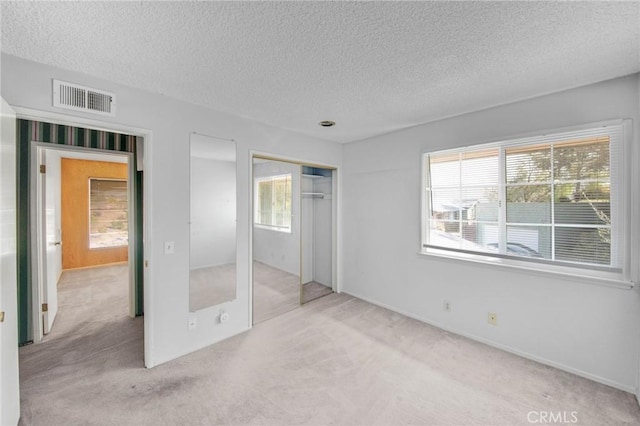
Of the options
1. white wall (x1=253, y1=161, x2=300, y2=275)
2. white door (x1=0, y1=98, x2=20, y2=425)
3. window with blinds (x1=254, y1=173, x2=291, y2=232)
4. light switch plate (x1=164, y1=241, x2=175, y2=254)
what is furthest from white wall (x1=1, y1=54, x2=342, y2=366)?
window with blinds (x1=254, y1=173, x2=291, y2=232)

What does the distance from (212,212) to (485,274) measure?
3.02 meters

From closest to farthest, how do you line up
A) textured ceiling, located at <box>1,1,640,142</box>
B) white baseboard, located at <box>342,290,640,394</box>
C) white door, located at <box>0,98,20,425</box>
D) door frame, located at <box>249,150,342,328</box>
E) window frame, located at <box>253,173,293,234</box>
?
1. textured ceiling, located at <box>1,1,640,142</box>
2. white door, located at <box>0,98,20,425</box>
3. white baseboard, located at <box>342,290,640,394</box>
4. door frame, located at <box>249,150,342,328</box>
5. window frame, located at <box>253,173,293,234</box>

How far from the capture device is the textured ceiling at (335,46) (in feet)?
4.42

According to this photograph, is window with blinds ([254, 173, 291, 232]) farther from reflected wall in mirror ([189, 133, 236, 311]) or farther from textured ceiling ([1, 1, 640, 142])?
textured ceiling ([1, 1, 640, 142])

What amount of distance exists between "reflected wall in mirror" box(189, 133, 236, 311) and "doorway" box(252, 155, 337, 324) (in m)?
0.33

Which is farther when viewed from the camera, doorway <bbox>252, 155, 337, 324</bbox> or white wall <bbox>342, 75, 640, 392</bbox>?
doorway <bbox>252, 155, 337, 324</bbox>

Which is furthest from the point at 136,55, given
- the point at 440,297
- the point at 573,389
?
the point at 573,389

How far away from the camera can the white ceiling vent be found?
1.92 m

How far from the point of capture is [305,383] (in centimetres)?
210

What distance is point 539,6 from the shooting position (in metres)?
1.31

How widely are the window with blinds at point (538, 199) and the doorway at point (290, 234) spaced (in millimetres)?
1774

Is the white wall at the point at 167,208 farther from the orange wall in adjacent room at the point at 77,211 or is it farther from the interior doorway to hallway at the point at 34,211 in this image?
the orange wall in adjacent room at the point at 77,211

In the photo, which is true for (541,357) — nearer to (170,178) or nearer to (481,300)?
(481,300)

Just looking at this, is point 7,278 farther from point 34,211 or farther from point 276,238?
point 276,238
